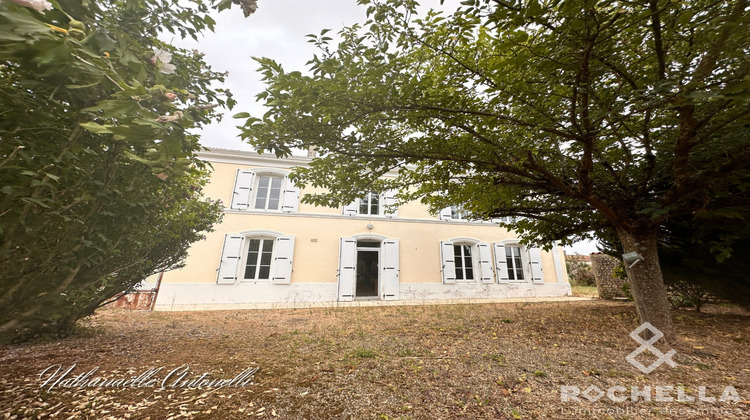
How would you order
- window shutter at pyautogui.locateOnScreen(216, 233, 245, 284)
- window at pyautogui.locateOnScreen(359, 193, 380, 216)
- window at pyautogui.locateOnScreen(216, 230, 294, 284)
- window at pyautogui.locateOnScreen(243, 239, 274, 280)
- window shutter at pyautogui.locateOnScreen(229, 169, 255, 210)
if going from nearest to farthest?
window shutter at pyautogui.locateOnScreen(216, 233, 245, 284), window at pyautogui.locateOnScreen(216, 230, 294, 284), window at pyautogui.locateOnScreen(243, 239, 274, 280), window shutter at pyautogui.locateOnScreen(229, 169, 255, 210), window at pyautogui.locateOnScreen(359, 193, 380, 216)

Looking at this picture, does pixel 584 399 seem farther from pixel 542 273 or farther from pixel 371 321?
pixel 542 273

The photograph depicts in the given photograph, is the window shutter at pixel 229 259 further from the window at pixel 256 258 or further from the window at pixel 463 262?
the window at pixel 463 262

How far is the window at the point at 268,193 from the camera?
951 cm

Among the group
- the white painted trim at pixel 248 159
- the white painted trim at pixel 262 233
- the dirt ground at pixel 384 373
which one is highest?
the white painted trim at pixel 248 159

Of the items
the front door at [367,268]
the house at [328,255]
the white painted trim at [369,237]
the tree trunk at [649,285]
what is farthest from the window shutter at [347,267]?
the tree trunk at [649,285]

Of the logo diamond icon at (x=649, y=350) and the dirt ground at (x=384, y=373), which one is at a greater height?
the logo diamond icon at (x=649, y=350)

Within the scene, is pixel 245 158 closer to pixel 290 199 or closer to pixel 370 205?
pixel 290 199

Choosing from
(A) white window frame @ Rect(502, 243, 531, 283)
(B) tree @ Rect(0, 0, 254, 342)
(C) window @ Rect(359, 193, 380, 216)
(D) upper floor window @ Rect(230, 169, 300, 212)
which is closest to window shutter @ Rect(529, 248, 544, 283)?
(A) white window frame @ Rect(502, 243, 531, 283)

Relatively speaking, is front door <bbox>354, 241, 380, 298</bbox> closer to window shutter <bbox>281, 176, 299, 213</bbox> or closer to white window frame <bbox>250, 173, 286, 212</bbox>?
window shutter <bbox>281, 176, 299, 213</bbox>

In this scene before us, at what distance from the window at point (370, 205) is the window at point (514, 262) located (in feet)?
18.5

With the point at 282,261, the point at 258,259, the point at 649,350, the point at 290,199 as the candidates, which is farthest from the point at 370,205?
the point at 649,350

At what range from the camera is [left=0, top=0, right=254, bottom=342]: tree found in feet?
3.34

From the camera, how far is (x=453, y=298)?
969 cm

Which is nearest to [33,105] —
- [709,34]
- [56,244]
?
[56,244]
